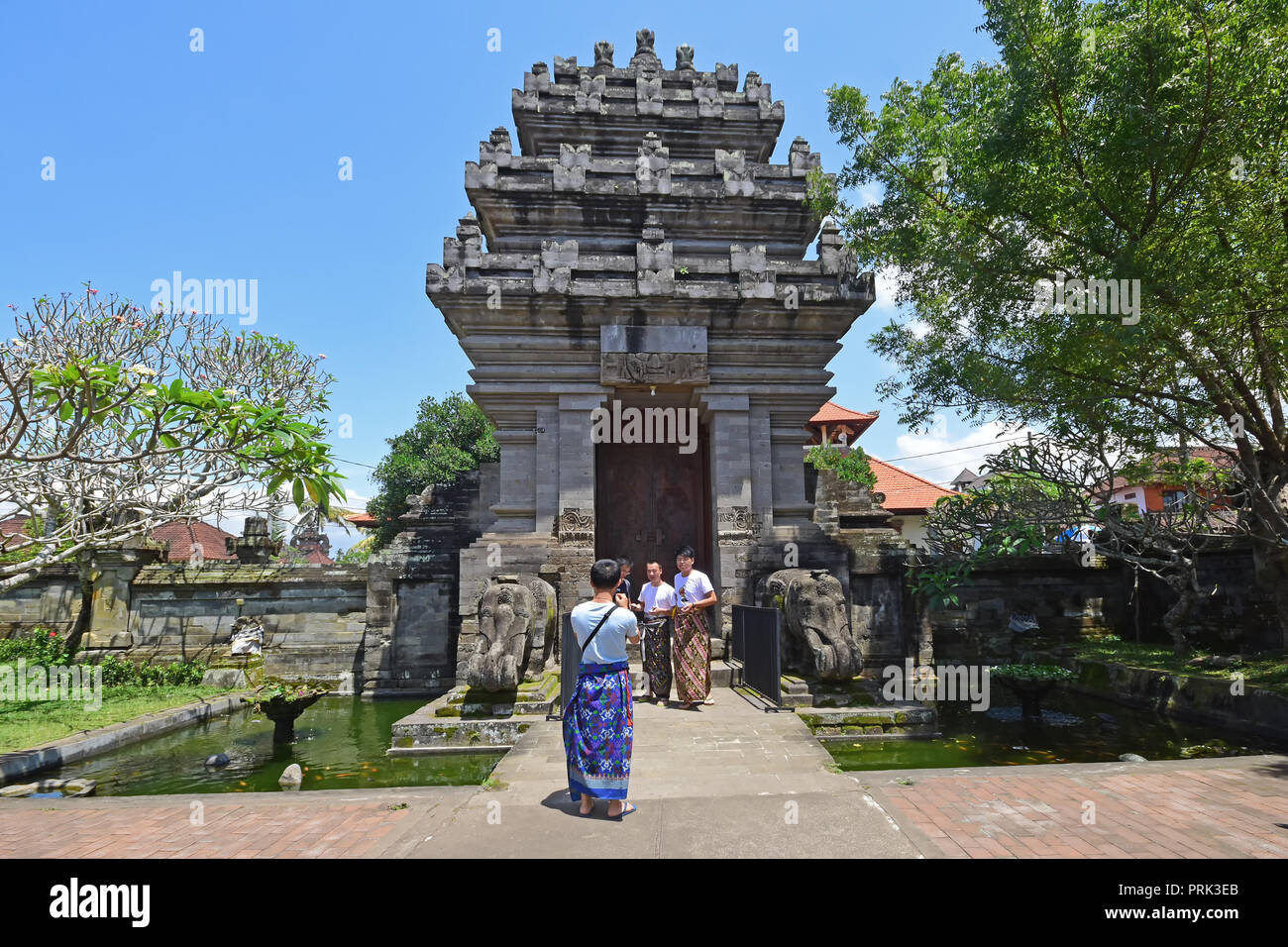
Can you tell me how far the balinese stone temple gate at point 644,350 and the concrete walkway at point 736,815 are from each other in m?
4.19

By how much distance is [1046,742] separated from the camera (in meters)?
7.81

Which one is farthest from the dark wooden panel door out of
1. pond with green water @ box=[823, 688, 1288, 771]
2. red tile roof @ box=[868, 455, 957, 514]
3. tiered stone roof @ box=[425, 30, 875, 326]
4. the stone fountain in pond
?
red tile roof @ box=[868, 455, 957, 514]

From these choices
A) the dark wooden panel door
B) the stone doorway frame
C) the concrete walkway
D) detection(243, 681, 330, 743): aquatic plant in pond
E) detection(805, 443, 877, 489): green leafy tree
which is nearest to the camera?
the concrete walkway

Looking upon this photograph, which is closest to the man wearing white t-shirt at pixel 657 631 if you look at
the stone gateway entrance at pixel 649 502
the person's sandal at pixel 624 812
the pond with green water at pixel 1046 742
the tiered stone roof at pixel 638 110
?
the pond with green water at pixel 1046 742

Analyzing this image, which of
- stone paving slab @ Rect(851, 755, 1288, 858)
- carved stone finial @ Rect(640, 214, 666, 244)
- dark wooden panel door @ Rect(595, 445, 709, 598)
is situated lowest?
stone paving slab @ Rect(851, 755, 1288, 858)

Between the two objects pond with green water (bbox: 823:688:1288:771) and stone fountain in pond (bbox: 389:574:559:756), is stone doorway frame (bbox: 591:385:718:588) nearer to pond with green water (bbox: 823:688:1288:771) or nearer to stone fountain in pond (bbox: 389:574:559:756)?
stone fountain in pond (bbox: 389:574:559:756)

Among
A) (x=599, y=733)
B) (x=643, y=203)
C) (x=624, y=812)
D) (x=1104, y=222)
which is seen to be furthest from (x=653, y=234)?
(x=624, y=812)

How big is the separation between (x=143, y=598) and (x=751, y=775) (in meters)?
13.2

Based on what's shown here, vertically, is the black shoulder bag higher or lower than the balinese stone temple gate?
lower

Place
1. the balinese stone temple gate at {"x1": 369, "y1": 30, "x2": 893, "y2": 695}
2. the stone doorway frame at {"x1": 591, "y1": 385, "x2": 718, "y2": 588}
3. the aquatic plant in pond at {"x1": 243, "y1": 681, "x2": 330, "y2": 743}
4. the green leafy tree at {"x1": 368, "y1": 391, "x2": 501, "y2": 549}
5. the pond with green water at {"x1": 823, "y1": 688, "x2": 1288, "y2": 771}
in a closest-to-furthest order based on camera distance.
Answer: the pond with green water at {"x1": 823, "y1": 688, "x2": 1288, "y2": 771} → the aquatic plant in pond at {"x1": 243, "y1": 681, "x2": 330, "y2": 743} → the balinese stone temple gate at {"x1": 369, "y1": 30, "x2": 893, "y2": 695} → the stone doorway frame at {"x1": 591, "y1": 385, "x2": 718, "y2": 588} → the green leafy tree at {"x1": 368, "y1": 391, "x2": 501, "y2": 549}

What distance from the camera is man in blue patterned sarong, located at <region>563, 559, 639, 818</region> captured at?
4.30m

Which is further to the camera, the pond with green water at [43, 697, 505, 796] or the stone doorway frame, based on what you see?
the stone doorway frame

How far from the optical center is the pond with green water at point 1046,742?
22.6 ft

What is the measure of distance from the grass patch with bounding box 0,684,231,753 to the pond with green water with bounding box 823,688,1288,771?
28.4ft
